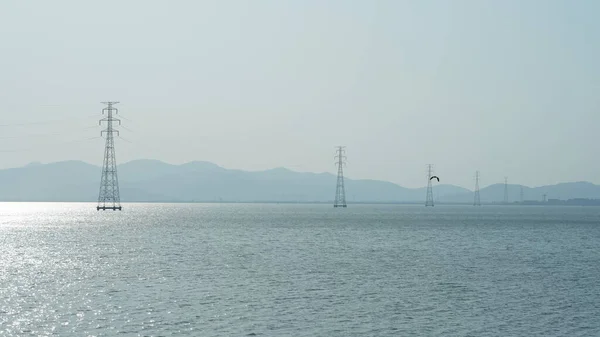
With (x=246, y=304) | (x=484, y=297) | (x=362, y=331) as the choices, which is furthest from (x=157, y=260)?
(x=362, y=331)

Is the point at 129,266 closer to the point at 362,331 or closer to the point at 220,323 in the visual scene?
the point at 220,323

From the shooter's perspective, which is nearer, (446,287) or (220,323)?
(220,323)

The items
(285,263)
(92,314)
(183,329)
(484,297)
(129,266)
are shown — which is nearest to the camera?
(183,329)

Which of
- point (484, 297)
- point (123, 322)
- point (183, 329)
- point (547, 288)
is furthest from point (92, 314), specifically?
point (547, 288)

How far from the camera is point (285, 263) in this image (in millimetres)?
83625

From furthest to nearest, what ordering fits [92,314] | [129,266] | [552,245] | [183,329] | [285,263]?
[552,245], [285,263], [129,266], [92,314], [183,329]

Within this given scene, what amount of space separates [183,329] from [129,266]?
36.1 m

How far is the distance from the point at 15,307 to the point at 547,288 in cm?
4073

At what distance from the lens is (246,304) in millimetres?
53438

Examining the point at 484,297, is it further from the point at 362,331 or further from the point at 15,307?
the point at 15,307

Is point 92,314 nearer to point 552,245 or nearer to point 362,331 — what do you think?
point 362,331

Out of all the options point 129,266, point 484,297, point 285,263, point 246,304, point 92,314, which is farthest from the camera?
point 285,263

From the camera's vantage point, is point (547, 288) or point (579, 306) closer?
point (579, 306)

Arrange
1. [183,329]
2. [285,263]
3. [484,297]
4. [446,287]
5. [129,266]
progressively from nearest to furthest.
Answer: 1. [183,329]
2. [484,297]
3. [446,287]
4. [129,266]
5. [285,263]
